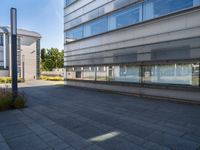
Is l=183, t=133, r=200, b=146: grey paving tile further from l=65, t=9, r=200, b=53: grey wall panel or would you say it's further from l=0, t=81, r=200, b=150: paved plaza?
l=65, t=9, r=200, b=53: grey wall panel

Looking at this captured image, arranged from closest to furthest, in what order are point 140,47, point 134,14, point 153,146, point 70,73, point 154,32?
point 153,146, point 154,32, point 140,47, point 134,14, point 70,73

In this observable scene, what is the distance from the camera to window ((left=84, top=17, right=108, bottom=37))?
45.6 feet

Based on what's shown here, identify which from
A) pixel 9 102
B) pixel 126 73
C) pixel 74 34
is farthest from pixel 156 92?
pixel 74 34

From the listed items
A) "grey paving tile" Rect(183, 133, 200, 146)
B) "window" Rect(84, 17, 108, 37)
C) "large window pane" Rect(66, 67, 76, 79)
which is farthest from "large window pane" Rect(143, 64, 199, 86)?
"large window pane" Rect(66, 67, 76, 79)

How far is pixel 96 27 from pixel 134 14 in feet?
14.8

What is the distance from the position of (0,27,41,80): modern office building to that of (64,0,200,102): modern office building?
16160mm

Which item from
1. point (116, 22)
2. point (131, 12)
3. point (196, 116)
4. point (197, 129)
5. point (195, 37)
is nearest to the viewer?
point (197, 129)

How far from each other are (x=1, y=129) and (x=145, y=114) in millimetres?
5202

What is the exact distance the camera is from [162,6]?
32.0ft

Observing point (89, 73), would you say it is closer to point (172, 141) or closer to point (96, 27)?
point (96, 27)

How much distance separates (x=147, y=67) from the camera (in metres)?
10.6

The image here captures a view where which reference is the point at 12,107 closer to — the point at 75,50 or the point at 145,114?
the point at 145,114

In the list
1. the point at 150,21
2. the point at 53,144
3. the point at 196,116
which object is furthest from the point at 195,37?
the point at 53,144

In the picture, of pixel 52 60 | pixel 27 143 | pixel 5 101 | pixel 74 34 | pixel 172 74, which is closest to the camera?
pixel 27 143
